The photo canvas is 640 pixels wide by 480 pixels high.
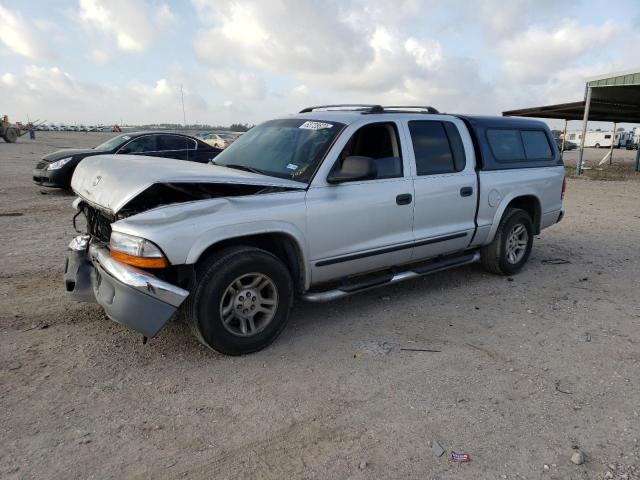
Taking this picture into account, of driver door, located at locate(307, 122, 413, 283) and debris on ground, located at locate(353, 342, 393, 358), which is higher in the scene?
driver door, located at locate(307, 122, 413, 283)

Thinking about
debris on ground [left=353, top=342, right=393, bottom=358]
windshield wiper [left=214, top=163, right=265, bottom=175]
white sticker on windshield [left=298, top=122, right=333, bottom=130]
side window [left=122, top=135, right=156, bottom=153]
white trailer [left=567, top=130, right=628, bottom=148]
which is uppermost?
white sticker on windshield [left=298, top=122, right=333, bottom=130]

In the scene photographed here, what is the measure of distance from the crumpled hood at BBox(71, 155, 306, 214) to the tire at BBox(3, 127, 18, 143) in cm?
3681

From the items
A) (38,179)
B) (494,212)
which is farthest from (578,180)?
(38,179)

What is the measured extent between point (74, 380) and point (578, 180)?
19033 millimetres

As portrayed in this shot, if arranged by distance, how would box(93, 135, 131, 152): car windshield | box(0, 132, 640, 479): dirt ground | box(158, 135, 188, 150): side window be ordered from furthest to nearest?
box(158, 135, 188, 150): side window < box(93, 135, 131, 152): car windshield < box(0, 132, 640, 479): dirt ground

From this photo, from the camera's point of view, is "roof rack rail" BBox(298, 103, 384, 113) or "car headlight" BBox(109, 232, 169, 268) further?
"roof rack rail" BBox(298, 103, 384, 113)

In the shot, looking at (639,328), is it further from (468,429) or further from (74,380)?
(74,380)

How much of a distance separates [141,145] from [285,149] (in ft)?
26.4

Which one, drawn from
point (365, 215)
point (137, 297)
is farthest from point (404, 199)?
point (137, 297)

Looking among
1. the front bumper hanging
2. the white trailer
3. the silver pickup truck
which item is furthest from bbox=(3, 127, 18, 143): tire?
the white trailer

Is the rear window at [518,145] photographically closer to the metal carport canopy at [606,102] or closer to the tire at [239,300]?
the tire at [239,300]

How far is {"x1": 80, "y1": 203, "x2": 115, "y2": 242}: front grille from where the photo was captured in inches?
161

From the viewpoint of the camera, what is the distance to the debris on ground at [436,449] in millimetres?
2665

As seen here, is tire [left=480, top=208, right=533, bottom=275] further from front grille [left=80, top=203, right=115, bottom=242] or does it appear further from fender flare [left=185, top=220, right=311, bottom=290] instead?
front grille [left=80, top=203, right=115, bottom=242]
